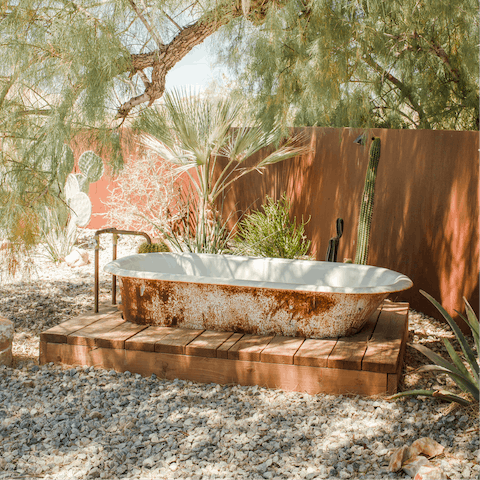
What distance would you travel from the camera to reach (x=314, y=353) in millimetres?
2697

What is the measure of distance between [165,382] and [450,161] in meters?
2.54

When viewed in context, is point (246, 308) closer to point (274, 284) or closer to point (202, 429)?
point (274, 284)

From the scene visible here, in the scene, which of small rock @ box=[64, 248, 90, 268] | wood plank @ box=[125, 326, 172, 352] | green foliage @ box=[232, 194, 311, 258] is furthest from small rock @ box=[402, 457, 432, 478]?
small rock @ box=[64, 248, 90, 268]

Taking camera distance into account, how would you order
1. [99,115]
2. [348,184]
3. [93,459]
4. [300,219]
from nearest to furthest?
1. [93,459]
2. [99,115]
3. [348,184]
4. [300,219]

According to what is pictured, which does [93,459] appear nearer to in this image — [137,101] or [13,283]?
[137,101]

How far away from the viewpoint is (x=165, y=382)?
282cm

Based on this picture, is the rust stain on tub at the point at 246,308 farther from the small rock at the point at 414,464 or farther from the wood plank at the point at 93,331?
the small rock at the point at 414,464

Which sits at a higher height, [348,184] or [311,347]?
[348,184]

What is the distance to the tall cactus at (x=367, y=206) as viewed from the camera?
13.5 ft

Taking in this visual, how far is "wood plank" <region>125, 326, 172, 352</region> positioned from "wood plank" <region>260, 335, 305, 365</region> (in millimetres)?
626

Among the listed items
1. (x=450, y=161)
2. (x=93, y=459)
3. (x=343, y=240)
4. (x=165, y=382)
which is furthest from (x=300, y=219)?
(x=93, y=459)

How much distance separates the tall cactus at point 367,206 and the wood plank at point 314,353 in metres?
1.39

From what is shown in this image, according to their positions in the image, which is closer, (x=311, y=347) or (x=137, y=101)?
(x=311, y=347)

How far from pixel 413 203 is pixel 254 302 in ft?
5.97
